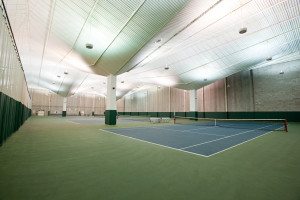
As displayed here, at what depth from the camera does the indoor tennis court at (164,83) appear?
3539mm

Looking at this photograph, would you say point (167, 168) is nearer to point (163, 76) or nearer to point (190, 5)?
point (190, 5)

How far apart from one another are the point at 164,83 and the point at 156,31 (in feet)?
63.4

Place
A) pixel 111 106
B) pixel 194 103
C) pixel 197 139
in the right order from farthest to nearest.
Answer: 1. pixel 194 103
2. pixel 111 106
3. pixel 197 139

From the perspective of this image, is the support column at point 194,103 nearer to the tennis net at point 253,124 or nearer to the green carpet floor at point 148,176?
the tennis net at point 253,124

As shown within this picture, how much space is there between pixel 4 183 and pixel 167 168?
344cm

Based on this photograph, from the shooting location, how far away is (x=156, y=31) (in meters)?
10.4

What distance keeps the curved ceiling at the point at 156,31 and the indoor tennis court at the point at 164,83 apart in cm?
9

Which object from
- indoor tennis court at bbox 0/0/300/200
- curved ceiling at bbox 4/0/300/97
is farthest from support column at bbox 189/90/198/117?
curved ceiling at bbox 4/0/300/97

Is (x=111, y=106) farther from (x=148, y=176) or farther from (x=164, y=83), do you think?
(x=148, y=176)

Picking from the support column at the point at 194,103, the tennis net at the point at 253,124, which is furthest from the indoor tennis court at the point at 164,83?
the tennis net at the point at 253,124

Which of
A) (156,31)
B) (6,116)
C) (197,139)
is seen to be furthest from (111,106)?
(197,139)

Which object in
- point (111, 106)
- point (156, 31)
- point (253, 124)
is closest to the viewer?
point (156, 31)

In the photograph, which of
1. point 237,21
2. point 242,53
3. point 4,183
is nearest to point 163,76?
point 242,53

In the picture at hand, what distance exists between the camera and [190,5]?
9703 mm
